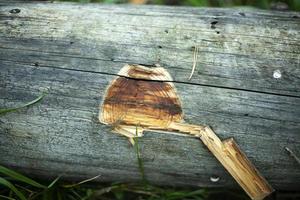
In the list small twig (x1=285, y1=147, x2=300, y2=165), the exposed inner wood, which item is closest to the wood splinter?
the exposed inner wood

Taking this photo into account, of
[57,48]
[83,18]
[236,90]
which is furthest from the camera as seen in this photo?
[83,18]

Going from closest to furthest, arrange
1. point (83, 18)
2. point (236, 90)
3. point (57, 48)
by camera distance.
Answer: point (236, 90) → point (57, 48) → point (83, 18)

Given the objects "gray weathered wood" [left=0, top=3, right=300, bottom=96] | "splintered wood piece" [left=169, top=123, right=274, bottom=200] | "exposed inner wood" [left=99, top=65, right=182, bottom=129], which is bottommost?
"splintered wood piece" [left=169, top=123, right=274, bottom=200]

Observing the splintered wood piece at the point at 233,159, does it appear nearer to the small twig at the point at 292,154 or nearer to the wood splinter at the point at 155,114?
the wood splinter at the point at 155,114

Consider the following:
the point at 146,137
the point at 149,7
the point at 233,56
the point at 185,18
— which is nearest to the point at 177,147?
the point at 146,137

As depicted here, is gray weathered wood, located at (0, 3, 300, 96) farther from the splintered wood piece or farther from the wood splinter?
the splintered wood piece

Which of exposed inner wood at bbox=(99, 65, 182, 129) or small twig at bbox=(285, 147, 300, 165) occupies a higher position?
exposed inner wood at bbox=(99, 65, 182, 129)

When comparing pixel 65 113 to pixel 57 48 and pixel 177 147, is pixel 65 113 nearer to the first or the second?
pixel 57 48

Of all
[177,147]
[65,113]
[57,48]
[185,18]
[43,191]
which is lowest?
[43,191]
